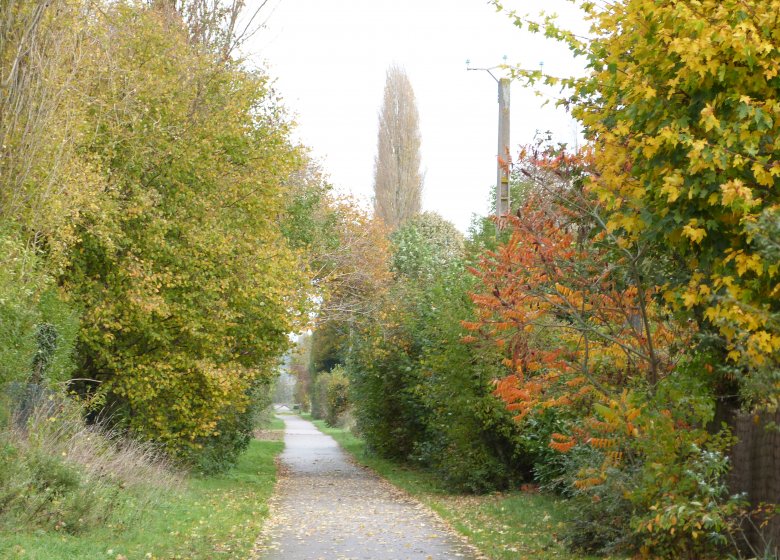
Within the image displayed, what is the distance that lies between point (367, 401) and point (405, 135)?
80.8 feet

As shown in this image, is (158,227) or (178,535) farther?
(158,227)

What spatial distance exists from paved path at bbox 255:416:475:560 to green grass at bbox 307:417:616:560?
346mm

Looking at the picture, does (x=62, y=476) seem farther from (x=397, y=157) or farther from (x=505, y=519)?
(x=397, y=157)

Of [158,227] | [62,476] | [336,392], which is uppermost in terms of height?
[158,227]

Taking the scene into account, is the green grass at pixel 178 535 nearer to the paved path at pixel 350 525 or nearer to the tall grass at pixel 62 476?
the tall grass at pixel 62 476

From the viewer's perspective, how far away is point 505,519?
1447 centimetres

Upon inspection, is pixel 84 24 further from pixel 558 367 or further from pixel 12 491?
pixel 558 367

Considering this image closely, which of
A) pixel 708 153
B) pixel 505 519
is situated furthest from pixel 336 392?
pixel 708 153

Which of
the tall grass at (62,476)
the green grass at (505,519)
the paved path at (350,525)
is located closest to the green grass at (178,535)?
the tall grass at (62,476)

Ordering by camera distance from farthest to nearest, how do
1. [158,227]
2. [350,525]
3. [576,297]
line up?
[158,227], [350,525], [576,297]

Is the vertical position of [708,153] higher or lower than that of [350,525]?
higher

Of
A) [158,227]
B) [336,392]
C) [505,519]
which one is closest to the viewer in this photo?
[505,519]

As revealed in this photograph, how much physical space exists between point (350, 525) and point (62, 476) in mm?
4969

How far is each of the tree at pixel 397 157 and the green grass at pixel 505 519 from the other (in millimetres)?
29392
